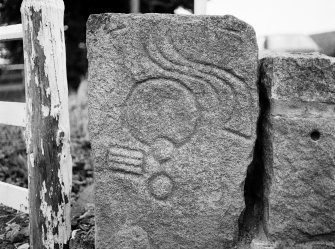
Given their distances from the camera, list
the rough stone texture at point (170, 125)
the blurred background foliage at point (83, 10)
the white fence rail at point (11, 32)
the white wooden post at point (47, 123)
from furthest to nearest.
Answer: the blurred background foliage at point (83, 10), the white fence rail at point (11, 32), the white wooden post at point (47, 123), the rough stone texture at point (170, 125)

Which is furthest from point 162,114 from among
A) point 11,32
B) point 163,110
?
point 11,32

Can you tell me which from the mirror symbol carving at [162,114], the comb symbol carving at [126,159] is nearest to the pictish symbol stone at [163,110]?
the mirror symbol carving at [162,114]

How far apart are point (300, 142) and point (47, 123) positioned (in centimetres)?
129

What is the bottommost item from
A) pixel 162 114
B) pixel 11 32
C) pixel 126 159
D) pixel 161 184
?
pixel 161 184

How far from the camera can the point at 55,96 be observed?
1842mm

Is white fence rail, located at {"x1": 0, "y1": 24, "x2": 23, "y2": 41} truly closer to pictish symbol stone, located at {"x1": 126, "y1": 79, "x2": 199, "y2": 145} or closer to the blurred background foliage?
pictish symbol stone, located at {"x1": 126, "y1": 79, "x2": 199, "y2": 145}

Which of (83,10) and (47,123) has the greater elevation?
(83,10)

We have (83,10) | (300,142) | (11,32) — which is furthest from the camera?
(83,10)

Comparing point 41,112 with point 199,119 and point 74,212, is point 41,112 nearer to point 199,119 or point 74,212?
point 199,119

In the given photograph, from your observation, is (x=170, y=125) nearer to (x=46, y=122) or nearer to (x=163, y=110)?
(x=163, y=110)

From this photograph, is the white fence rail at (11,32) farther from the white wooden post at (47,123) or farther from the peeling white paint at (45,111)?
the peeling white paint at (45,111)

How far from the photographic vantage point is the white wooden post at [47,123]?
1.79 metres

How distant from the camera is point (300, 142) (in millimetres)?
1616

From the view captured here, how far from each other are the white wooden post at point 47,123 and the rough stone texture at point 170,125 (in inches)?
12.3
